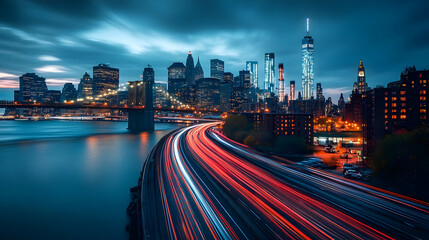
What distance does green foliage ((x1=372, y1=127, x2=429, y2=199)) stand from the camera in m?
17.2

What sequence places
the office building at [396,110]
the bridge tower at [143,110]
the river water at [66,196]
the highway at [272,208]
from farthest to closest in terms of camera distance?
the bridge tower at [143,110]
the office building at [396,110]
the river water at [66,196]
the highway at [272,208]

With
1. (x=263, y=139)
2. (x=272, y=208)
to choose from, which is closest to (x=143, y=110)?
(x=263, y=139)

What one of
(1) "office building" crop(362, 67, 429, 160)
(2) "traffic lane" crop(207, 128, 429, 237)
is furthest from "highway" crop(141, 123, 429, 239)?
(1) "office building" crop(362, 67, 429, 160)

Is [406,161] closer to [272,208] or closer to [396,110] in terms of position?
[272,208]

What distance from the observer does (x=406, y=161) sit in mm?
19359

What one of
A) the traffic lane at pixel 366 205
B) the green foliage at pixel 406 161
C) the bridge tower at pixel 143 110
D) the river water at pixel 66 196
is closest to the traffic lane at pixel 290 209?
the traffic lane at pixel 366 205

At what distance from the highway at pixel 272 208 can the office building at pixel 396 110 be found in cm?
1939

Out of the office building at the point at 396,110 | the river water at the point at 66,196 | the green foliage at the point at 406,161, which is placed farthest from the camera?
the office building at the point at 396,110

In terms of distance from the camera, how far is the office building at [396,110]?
1339 inches

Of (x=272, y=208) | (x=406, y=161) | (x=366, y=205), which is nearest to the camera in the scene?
(x=272, y=208)

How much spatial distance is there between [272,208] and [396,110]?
105ft

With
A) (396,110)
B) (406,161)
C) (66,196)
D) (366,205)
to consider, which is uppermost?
(396,110)

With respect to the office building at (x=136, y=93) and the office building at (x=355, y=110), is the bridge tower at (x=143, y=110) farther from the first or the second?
the office building at (x=355, y=110)

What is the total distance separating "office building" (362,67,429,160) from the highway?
19.4 meters
